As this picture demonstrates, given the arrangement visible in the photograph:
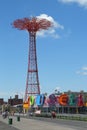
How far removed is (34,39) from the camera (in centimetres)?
16850

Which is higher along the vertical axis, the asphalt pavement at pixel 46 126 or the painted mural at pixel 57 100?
the painted mural at pixel 57 100

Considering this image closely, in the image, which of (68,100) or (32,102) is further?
(32,102)

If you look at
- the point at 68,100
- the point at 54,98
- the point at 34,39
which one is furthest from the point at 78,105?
the point at 34,39

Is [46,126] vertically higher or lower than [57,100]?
lower

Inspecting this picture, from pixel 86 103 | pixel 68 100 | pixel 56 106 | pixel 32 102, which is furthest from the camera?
pixel 32 102

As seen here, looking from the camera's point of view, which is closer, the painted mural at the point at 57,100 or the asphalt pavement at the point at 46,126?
the asphalt pavement at the point at 46,126

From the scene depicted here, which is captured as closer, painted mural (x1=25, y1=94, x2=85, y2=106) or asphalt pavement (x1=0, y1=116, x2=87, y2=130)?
asphalt pavement (x1=0, y1=116, x2=87, y2=130)

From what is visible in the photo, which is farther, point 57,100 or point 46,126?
point 57,100

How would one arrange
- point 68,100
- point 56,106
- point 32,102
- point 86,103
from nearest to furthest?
point 86,103, point 68,100, point 56,106, point 32,102

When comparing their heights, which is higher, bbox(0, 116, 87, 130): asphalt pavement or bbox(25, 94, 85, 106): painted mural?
bbox(25, 94, 85, 106): painted mural

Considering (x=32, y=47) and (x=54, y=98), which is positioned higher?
(x=32, y=47)

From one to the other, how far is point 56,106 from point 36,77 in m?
17.8

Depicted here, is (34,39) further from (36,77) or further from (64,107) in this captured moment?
(64,107)

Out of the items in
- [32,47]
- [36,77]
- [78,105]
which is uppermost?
[32,47]
